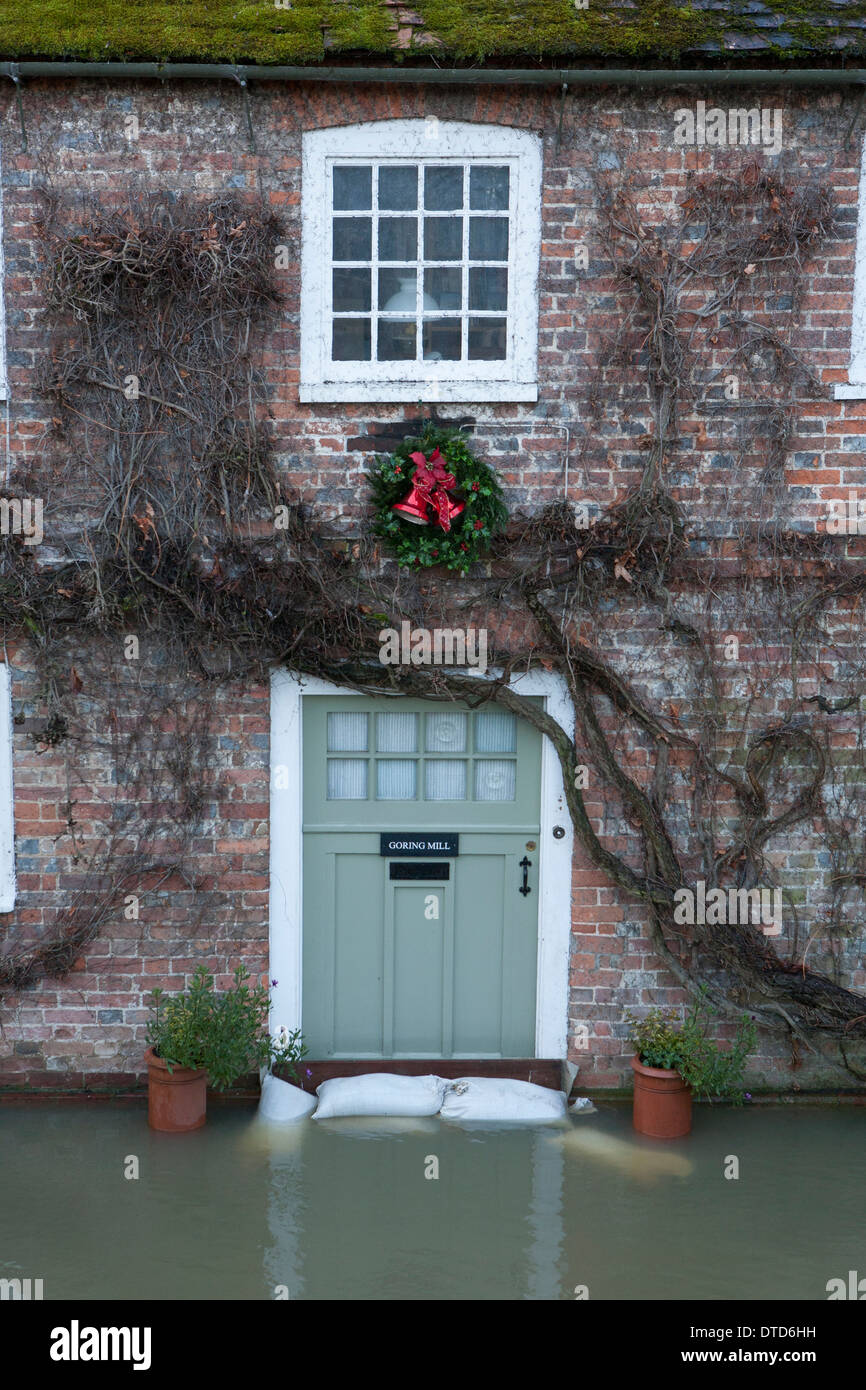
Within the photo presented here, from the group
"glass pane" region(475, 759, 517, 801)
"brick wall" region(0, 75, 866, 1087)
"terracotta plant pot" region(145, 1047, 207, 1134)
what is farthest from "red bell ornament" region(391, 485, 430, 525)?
"terracotta plant pot" region(145, 1047, 207, 1134)

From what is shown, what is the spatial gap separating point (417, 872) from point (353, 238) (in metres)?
3.33

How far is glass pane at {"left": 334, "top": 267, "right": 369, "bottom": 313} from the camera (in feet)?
18.9

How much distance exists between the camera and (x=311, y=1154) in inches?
215

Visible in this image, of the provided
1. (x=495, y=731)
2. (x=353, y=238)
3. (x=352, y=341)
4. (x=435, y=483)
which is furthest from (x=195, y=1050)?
(x=353, y=238)

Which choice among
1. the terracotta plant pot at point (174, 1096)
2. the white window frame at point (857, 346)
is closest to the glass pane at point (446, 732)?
the terracotta plant pot at point (174, 1096)

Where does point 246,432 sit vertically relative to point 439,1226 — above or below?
above

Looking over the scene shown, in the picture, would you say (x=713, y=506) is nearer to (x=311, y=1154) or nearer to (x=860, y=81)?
(x=860, y=81)

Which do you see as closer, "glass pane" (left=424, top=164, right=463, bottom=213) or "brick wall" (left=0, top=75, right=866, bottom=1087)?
"brick wall" (left=0, top=75, right=866, bottom=1087)

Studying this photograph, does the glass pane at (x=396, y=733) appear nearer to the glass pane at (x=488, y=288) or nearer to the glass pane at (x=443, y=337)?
the glass pane at (x=443, y=337)

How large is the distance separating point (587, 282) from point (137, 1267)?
16.3ft

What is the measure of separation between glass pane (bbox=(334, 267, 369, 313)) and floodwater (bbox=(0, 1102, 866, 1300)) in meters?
4.19

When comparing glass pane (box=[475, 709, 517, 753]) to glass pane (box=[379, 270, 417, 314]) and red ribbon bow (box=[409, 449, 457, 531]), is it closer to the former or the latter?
red ribbon bow (box=[409, 449, 457, 531])
